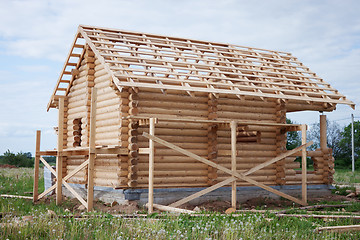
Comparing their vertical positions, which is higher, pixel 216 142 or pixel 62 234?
pixel 216 142

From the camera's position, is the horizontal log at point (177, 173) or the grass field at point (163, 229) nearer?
the grass field at point (163, 229)

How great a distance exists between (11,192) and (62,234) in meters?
12.6

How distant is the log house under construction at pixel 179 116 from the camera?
14.9 m

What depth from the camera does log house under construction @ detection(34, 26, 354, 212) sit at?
49.0 ft

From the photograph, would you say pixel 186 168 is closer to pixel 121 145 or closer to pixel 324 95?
pixel 121 145

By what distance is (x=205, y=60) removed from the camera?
58.2 ft

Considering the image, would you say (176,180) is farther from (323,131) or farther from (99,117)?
(323,131)

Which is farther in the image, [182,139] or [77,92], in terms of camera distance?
[77,92]

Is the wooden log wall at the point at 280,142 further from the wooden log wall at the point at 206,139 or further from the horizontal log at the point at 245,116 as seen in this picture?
the horizontal log at the point at 245,116

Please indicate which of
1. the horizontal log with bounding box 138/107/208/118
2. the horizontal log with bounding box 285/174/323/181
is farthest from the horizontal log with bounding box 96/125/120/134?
the horizontal log with bounding box 285/174/323/181

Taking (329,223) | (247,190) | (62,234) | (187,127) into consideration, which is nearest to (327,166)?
(247,190)

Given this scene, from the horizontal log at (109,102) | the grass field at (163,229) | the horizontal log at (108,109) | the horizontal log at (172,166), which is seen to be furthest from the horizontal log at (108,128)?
the grass field at (163,229)

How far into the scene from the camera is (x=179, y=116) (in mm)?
16156

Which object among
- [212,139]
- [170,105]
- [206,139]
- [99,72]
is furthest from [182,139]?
[99,72]
